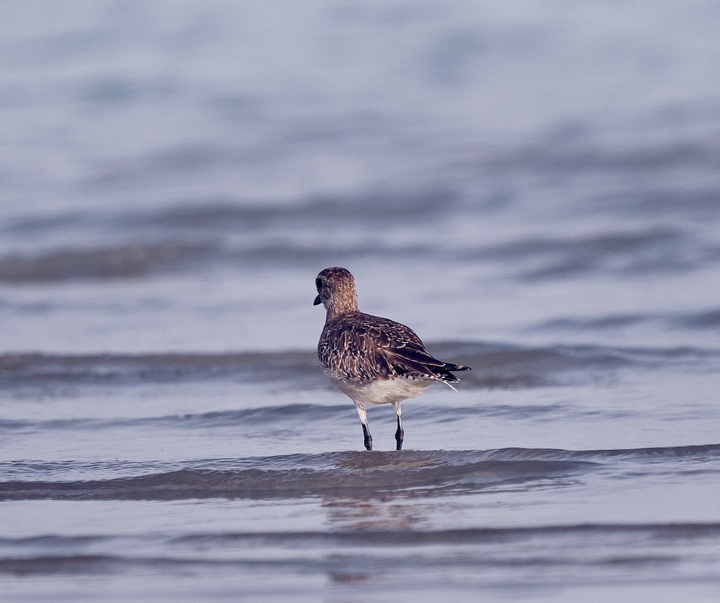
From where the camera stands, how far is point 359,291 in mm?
12430

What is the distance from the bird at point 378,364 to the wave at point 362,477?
0.47m

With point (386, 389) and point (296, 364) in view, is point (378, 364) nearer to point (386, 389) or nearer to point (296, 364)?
point (386, 389)

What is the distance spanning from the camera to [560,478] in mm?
6043

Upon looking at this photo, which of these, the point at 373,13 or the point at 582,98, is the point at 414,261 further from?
the point at 373,13

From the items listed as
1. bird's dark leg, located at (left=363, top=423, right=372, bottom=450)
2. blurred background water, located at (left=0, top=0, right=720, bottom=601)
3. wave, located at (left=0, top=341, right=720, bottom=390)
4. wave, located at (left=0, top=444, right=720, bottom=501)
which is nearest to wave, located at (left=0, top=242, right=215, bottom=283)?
blurred background water, located at (left=0, top=0, right=720, bottom=601)

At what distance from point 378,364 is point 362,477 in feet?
2.65

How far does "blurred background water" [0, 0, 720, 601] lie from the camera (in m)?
5.16

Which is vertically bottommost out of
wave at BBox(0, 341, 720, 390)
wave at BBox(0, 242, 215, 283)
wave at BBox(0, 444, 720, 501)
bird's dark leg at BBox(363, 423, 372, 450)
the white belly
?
wave at BBox(0, 444, 720, 501)

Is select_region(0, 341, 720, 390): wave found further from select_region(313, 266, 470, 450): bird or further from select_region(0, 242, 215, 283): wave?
select_region(0, 242, 215, 283): wave

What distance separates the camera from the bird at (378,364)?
22.2 ft

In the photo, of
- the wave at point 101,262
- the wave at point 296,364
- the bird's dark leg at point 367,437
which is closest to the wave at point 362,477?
the bird's dark leg at point 367,437

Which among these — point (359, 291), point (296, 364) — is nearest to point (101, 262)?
point (359, 291)

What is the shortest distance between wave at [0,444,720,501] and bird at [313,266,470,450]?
1.55 feet

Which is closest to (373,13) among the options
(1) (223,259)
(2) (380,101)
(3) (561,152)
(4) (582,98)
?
(2) (380,101)
